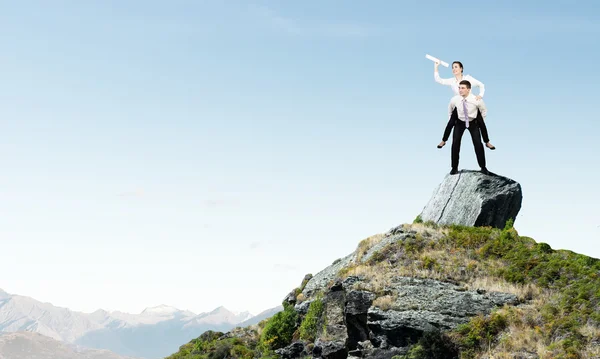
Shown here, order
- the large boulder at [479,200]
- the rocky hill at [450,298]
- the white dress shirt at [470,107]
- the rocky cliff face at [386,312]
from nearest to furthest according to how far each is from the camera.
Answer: the rocky hill at [450,298] < the rocky cliff face at [386,312] < the large boulder at [479,200] < the white dress shirt at [470,107]

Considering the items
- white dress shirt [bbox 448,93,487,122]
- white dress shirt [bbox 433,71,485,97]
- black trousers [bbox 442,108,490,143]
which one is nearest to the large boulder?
black trousers [bbox 442,108,490,143]

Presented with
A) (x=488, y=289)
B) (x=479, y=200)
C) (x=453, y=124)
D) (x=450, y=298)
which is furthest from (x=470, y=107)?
(x=450, y=298)

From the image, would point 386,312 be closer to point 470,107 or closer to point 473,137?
point 473,137

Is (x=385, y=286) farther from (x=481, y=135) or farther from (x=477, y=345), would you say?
(x=481, y=135)

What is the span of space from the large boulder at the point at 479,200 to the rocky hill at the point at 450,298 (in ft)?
0.21

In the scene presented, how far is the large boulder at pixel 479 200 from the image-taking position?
29703mm

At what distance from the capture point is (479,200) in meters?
29.8

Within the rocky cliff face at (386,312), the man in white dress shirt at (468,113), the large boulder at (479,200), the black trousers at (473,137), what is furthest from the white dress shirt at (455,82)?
the rocky cliff face at (386,312)

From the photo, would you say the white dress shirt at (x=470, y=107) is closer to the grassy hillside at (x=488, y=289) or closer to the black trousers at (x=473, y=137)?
the black trousers at (x=473, y=137)

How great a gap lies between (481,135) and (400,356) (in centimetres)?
1619

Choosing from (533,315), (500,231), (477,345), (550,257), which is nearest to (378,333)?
(477,345)

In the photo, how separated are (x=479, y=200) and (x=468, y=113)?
16.1 feet

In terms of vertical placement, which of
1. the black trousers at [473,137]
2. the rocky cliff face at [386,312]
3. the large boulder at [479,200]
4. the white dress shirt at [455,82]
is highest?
the white dress shirt at [455,82]

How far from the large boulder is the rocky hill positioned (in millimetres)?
64
